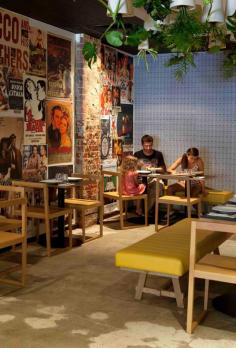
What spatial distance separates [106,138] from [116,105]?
0.66 metres

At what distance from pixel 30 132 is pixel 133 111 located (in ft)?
9.74

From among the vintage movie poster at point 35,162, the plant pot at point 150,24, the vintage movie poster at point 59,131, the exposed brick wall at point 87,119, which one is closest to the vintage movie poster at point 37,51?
the vintage movie poster at point 59,131

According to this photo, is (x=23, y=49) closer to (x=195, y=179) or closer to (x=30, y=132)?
(x=30, y=132)

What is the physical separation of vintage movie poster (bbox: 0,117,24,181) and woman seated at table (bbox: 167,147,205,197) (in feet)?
8.54

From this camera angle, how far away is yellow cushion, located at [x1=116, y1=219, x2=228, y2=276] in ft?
11.9

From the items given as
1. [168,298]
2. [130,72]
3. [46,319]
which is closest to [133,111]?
[130,72]

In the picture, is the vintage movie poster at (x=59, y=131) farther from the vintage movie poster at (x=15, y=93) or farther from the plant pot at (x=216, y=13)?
the plant pot at (x=216, y=13)

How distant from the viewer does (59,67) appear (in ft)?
21.1

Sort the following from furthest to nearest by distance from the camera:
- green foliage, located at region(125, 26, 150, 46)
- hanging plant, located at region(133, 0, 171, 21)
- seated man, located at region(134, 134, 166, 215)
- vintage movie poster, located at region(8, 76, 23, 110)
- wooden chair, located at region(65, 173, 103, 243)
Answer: seated man, located at region(134, 134, 166, 215), wooden chair, located at region(65, 173, 103, 243), vintage movie poster, located at region(8, 76, 23, 110), hanging plant, located at region(133, 0, 171, 21), green foliage, located at region(125, 26, 150, 46)

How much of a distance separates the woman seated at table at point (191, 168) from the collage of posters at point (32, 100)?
1825mm

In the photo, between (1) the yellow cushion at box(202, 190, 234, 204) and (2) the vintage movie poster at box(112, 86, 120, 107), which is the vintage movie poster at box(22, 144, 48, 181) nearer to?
(2) the vintage movie poster at box(112, 86, 120, 107)

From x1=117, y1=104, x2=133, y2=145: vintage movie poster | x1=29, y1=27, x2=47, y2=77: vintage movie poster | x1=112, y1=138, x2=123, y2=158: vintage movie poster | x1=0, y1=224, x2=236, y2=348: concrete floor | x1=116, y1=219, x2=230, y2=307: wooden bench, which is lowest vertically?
x1=0, y1=224, x2=236, y2=348: concrete floor

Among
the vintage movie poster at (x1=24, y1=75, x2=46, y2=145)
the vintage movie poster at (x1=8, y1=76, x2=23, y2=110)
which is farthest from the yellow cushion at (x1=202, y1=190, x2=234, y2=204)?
the vintage movie poster at (x1=8, y1=76, x2=23, y2=110)

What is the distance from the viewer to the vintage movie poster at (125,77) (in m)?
7.88
